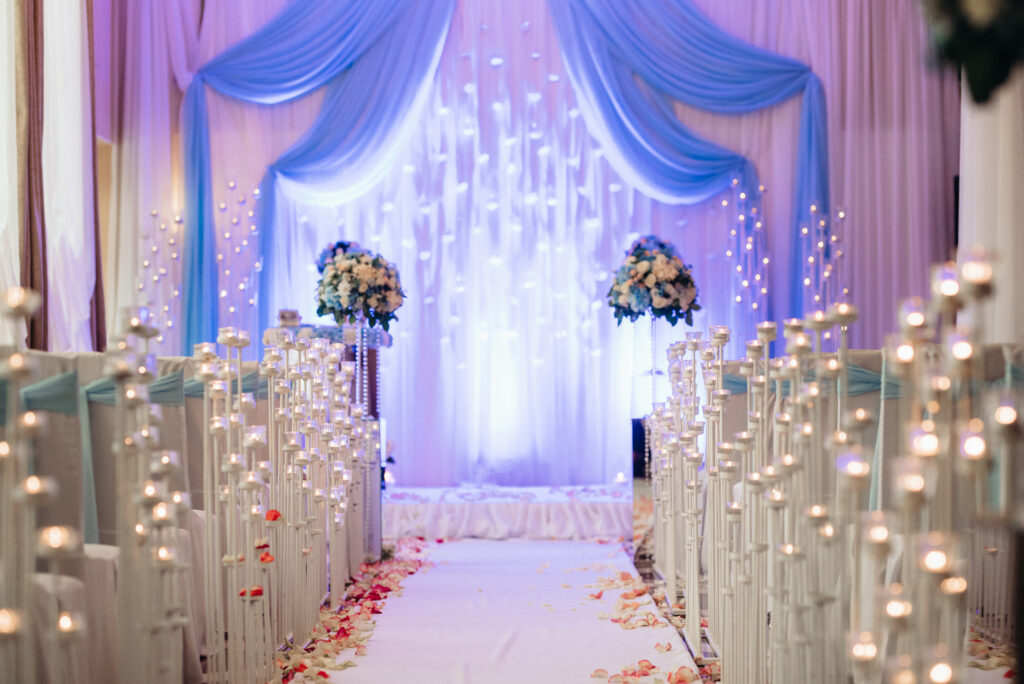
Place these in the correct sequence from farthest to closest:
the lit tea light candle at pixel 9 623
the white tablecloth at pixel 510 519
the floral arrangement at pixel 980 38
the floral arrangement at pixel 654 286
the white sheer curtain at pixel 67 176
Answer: the white tablecloth at pixel 510 519 < the floral arrangement at pixel 654 286 < the white sheer curtain at pixel 67 176 < the lit tea light candle at pixel 9 623 < the floral arrangement at pixel 980 38

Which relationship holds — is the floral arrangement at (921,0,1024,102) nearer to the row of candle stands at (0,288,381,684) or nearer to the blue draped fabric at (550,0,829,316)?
the row of candle stands at (0,288,381,684)

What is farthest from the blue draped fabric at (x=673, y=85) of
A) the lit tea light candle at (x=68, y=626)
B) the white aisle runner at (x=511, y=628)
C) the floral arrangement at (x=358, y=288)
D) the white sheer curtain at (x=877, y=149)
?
the lit tea light candle at (x=68, y=626)

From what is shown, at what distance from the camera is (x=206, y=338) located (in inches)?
265

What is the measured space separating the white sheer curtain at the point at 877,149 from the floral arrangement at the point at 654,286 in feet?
4.32

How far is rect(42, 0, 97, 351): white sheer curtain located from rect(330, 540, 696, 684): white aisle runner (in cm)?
241

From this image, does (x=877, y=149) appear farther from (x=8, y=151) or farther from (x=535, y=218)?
(x=8, y=151)

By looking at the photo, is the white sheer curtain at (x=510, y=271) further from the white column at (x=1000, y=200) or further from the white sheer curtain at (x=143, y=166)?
the white column at (x=1000, y=200)

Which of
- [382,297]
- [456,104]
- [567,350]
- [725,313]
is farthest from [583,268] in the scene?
[382,297]

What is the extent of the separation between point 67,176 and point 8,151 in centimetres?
51

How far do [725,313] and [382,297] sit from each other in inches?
103

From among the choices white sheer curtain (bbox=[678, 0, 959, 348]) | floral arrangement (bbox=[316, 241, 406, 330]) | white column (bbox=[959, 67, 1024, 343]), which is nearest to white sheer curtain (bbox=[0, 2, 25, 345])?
floral arrangement (bbox=[316, 241, 406, 330])

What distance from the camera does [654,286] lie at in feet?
18.7

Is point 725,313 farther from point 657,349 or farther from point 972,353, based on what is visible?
point 972,353

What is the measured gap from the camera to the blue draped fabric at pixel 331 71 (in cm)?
678
